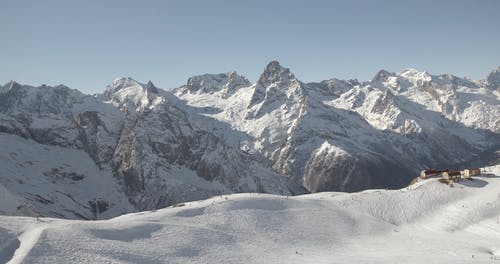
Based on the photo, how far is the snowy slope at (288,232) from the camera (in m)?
45.7

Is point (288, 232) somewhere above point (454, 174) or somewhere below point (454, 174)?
below

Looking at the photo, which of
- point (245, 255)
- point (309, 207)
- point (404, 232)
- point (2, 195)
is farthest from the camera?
point (2, 195)

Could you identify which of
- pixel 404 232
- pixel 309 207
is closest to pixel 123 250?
pixel 309 207

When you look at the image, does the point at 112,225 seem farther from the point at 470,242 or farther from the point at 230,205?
the point at 470,242

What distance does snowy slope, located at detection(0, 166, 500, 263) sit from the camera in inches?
1800

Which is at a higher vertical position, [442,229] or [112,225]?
[112,225]

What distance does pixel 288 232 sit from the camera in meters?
59.0

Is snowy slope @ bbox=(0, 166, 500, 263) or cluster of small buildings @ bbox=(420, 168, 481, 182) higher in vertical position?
cluster of small buildings @ bbox=(420, 168, 481, 182)

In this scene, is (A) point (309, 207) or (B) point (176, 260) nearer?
(B) point (176, 260)

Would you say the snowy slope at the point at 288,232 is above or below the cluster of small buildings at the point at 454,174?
below

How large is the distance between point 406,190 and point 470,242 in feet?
80.9

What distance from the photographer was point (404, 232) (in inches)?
2532

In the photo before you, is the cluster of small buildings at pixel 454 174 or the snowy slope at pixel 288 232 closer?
the snowy slope at pixel 288 232

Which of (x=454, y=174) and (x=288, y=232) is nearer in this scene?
(x=288, y=232)
